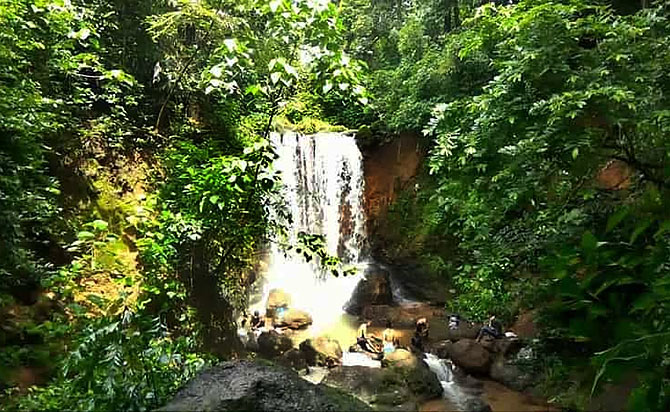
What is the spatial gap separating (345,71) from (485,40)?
4.03 metres

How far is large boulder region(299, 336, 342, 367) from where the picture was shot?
6316 mm

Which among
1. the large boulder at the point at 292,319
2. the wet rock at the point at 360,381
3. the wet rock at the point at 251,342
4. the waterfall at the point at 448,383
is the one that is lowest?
the waterfall at the point at 448,383

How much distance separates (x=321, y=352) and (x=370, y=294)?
301 cm

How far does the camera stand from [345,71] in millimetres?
3031

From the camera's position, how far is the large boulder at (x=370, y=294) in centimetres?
923

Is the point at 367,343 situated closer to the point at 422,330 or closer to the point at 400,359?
the point at 422,330

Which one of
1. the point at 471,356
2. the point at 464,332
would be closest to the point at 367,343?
the point at 471,356

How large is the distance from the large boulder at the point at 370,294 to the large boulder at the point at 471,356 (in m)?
2.74

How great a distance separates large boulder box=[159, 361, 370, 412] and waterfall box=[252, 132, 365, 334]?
25.8 feet

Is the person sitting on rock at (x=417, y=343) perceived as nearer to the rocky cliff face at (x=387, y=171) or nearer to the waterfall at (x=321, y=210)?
the waterfall at (x=321, y=210)

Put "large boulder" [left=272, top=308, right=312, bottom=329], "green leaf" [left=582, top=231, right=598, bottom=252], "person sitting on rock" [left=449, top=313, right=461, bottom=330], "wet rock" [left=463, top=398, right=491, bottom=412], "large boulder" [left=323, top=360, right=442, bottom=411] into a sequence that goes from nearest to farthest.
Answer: "green leaf" [left=582, top=231, right=598, bottom=252] < "large boulder" [left=323, top=360, right=442, bottom=411] < "wet rock" [left=463, top=398, right=491, bottom=412] < "person sitting on rock" [left=449, top=313, right=461, bottom=330] < "large boulder" [left=272, top=308, right=312, bottom=329]

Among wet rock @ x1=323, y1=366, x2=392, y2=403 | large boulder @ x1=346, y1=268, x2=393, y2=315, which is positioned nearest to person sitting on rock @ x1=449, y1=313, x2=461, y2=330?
large boulder @ x1=346, y1=268, x2=393, y2=315

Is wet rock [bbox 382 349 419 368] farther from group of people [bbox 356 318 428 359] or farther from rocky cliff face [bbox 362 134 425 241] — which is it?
rocky cliff face [bbox 362 134 425 241]

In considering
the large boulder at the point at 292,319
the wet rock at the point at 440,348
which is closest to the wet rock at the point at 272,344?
the large boulder at the point at 292,319
